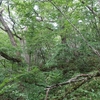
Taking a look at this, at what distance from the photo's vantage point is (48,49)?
757 cm

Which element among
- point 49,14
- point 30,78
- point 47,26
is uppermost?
point 49,14

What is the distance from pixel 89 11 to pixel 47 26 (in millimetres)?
2437

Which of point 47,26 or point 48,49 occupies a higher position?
point 47,26

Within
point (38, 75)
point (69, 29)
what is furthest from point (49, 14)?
point (38, 75)

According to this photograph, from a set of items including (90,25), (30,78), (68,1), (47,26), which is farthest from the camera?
(47,26)

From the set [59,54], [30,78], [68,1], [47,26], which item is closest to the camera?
[30,78]

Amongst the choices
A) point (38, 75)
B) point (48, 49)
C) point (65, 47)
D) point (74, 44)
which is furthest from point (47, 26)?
point (38, 75)

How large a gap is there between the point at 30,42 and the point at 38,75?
3842 millimetres

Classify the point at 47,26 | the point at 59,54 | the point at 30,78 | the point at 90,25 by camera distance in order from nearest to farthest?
the point at 30,78 < the point at 59,54 < the point at 90,25 < the point at 47,26

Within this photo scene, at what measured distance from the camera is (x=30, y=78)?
2.41 metres

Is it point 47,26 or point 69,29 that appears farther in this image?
point 47,26

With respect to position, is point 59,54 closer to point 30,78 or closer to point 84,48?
point 84,48

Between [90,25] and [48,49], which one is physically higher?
[90,25]

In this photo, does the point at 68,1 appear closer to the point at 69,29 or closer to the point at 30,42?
the point at 69,29
